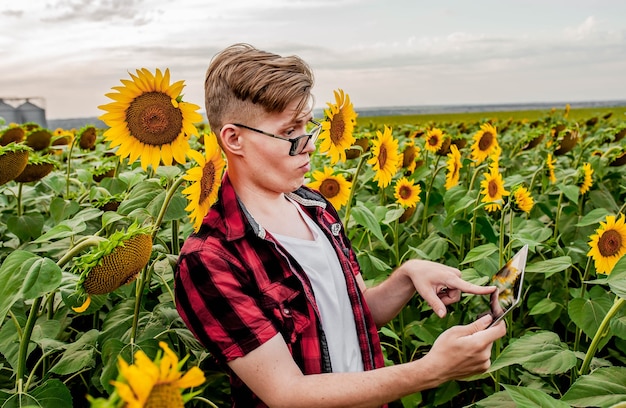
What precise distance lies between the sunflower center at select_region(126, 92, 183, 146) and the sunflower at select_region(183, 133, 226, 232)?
250mm

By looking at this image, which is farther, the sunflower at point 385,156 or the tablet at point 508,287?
the sunflower at point 385,156

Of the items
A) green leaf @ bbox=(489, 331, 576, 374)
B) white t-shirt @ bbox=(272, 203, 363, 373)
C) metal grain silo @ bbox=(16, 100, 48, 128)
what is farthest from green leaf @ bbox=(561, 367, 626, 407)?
metal grain silo @ bbox=(16, 100, 48, 128)

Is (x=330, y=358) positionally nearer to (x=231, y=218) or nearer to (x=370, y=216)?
(x=231, y=218)

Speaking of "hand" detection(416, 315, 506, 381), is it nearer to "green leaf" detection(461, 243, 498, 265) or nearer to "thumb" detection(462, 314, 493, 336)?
"thumb" detection(462, 314, 493, 336)

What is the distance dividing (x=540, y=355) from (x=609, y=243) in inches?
35.7

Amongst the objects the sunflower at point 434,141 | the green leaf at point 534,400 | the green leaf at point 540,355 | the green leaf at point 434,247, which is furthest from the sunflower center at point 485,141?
the green leaf at point 534,400

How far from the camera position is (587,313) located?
2236mm

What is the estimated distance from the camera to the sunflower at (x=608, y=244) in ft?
8.13

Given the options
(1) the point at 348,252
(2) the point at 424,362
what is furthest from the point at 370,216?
(2) the point at 424,362

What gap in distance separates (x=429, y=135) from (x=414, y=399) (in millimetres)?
1694

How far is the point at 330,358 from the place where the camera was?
5.37 feet

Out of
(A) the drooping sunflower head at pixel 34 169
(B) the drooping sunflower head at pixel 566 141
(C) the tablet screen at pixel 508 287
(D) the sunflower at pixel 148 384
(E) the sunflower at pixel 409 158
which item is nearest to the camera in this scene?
(D) the sunflower at pixel 148 384

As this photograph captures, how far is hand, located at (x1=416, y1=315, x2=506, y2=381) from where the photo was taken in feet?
4.29

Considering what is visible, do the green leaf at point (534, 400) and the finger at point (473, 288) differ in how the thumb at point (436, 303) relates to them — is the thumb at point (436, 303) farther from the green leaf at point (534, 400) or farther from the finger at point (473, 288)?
the green leaf at point (534, 400)
